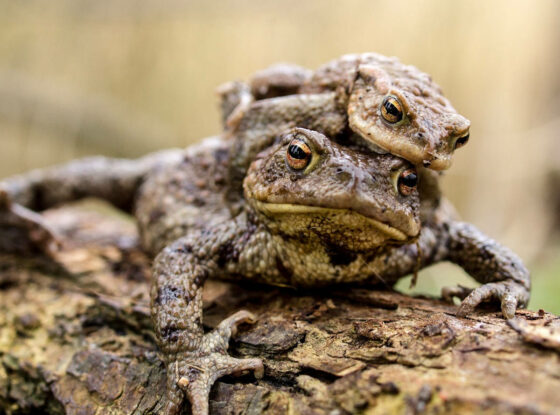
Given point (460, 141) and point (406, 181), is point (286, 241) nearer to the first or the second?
point (406, 181)

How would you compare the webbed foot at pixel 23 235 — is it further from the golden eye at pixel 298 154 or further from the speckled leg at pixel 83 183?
the golden eye at pixel 298 154

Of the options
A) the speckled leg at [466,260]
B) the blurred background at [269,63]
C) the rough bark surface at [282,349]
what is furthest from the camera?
the blurred background at [269,63]

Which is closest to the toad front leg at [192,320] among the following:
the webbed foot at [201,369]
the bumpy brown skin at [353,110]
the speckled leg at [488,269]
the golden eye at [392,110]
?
the webbed foot at [201,369]

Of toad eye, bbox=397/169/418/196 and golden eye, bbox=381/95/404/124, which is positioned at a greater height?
golden eye, bbox=381/95/404/124

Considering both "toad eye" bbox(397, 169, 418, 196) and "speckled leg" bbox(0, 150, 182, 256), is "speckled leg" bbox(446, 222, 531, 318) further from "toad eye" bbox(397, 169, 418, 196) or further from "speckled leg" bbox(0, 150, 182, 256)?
"speckled leg" bbox(0, 150, 182, 256)

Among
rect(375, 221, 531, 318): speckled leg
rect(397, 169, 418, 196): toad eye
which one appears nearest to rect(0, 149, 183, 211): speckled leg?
rect(375, 221, 531, 318): speckled leg

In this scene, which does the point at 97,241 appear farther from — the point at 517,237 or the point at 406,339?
the point at 517,237
